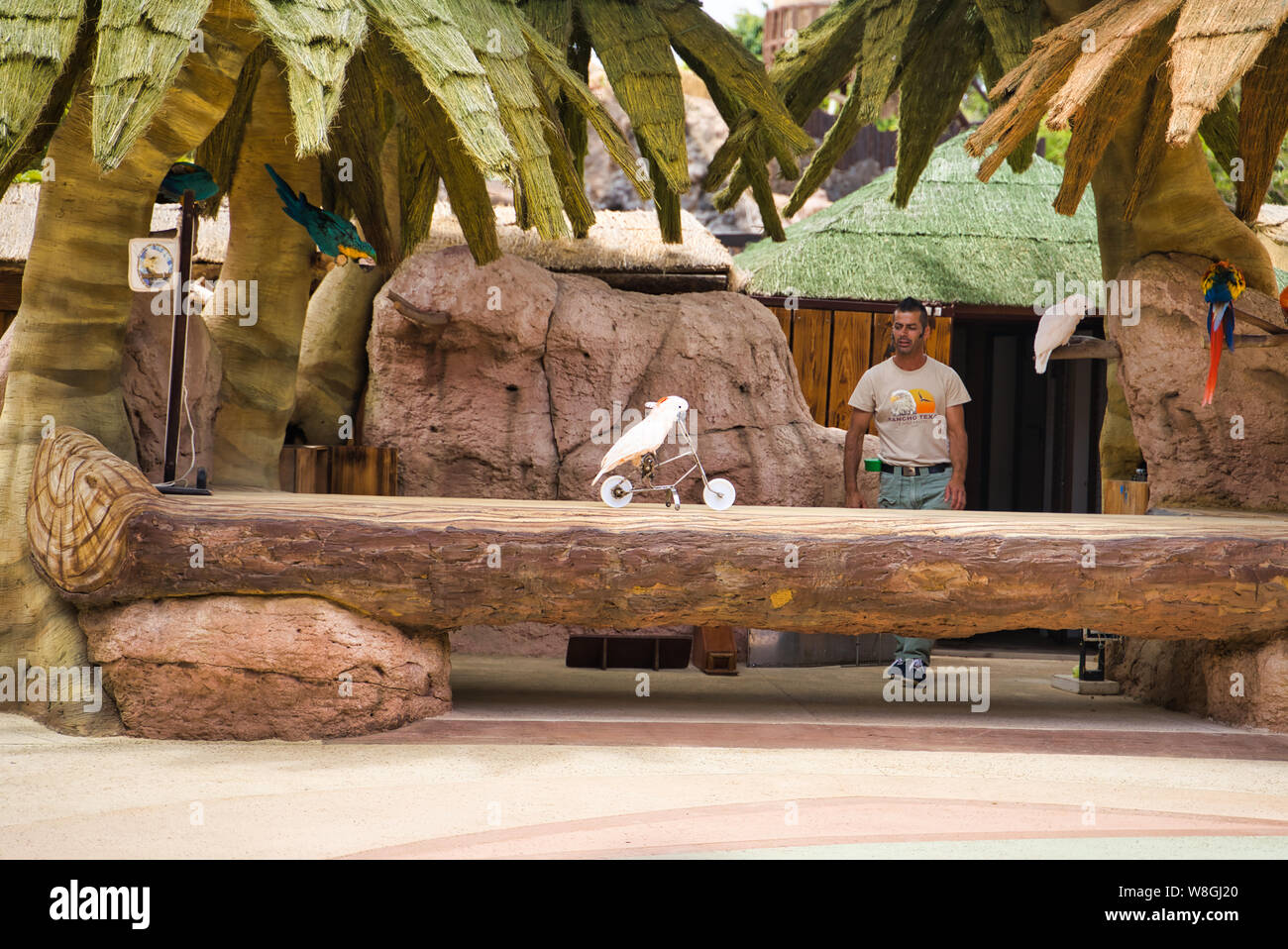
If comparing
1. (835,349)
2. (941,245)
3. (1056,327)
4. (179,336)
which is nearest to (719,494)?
(1056,327)

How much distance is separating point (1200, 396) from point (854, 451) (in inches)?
65.5

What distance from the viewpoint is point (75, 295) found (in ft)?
16.3

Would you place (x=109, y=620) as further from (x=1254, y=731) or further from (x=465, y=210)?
(x=1254, y=731)

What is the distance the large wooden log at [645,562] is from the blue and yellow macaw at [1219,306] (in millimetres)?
1003

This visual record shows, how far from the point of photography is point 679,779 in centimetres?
400

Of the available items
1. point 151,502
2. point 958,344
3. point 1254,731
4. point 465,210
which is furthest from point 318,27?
point 958,344

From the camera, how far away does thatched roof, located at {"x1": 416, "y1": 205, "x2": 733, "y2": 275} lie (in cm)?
768

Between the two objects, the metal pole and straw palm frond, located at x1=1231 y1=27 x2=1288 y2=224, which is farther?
straw palm frond, located at x1=1231 y1=27 x2=1288 y2=224

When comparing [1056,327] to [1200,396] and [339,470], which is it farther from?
[339,470]

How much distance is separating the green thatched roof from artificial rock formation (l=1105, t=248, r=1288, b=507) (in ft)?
11.6

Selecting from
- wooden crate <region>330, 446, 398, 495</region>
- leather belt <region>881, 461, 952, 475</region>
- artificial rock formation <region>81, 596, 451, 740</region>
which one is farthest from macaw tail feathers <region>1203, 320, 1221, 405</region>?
wooden crate <region>330, 446, 398, 495</region>

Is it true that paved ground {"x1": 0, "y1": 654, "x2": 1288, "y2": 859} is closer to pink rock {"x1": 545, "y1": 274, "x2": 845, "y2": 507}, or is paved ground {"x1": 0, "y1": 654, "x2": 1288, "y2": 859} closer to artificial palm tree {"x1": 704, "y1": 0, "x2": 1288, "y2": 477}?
pink rock {"x1": 545, "y1": 274, "x2": 845, "y2": 507}

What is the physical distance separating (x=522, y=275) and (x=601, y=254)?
83cm

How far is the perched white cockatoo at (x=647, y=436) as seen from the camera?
15.8 ft
